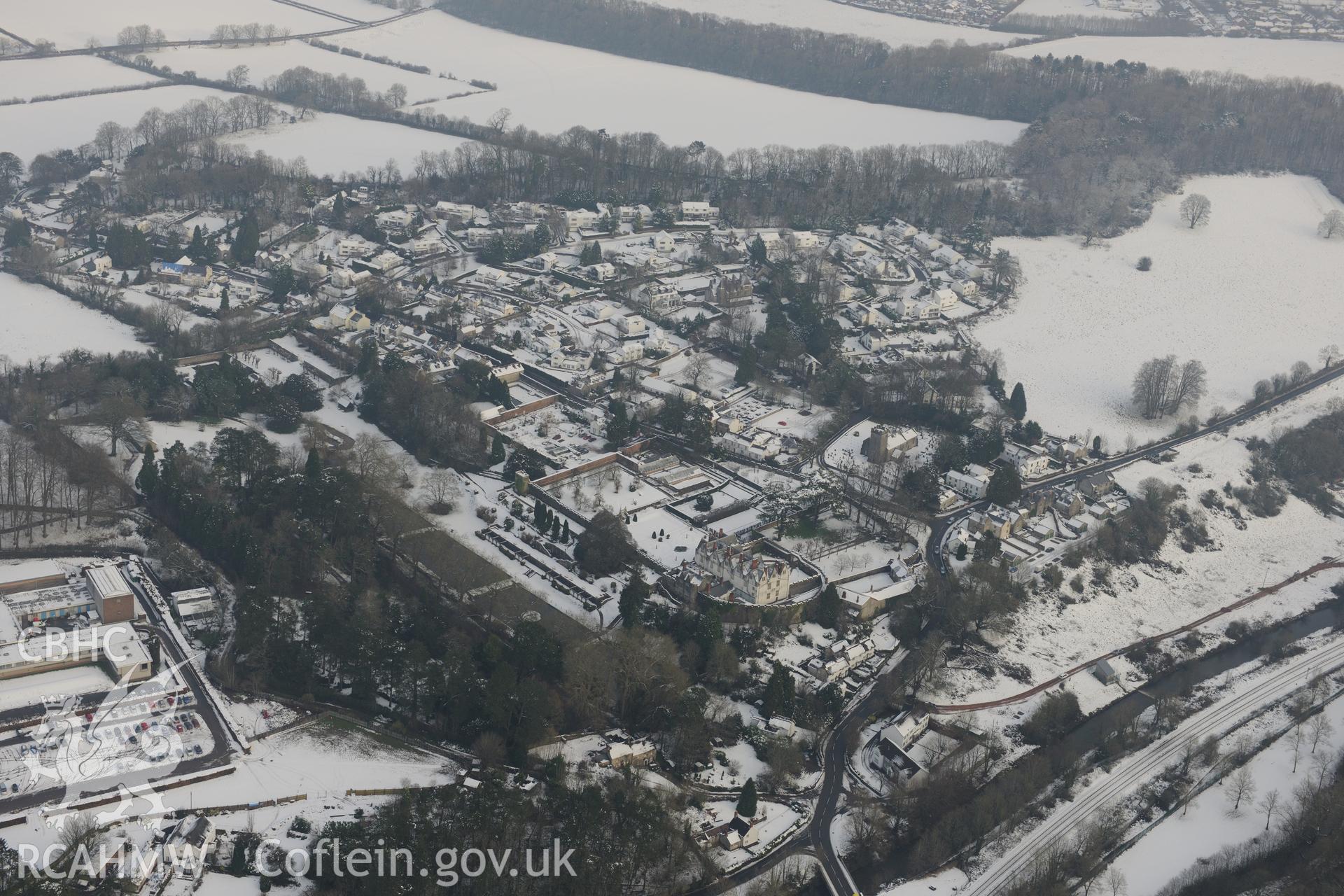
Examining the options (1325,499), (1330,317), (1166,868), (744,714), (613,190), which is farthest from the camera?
(613,190)

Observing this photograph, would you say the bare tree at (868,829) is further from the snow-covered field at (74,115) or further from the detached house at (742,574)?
the snow-covered field at (74,115)

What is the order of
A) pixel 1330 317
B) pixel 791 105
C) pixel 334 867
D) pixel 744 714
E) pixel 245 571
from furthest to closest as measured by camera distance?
pixel 791 105 < pixel 1330 317 < pixel 245 571 < pixel 744 714 < pixel 334 867

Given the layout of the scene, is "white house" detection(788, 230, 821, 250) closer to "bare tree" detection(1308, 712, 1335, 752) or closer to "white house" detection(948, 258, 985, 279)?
"white house" detection(948, 258, 985, 279)

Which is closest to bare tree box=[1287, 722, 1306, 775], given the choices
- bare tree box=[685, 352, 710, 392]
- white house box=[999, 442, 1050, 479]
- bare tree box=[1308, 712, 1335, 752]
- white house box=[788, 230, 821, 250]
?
bare tree box=[1308, 712, 1335, 752]

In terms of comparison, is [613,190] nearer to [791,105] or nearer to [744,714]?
[791,105]

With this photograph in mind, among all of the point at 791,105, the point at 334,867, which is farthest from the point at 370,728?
the point at 791,105

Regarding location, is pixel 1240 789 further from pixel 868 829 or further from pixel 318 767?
pixel 318 767

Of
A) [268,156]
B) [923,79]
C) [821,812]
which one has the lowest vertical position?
[821,812]
